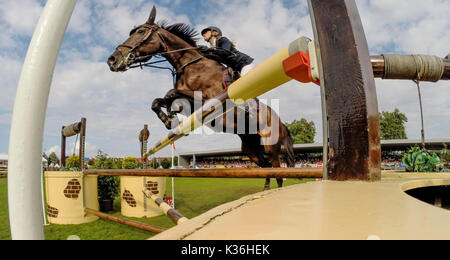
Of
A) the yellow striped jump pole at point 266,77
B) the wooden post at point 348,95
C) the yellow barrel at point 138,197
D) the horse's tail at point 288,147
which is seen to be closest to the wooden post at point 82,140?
the yellow barrel at point 138,197

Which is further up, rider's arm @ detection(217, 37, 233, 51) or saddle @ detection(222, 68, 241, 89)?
rider's arm @ detection(217, 37, 233, 51)

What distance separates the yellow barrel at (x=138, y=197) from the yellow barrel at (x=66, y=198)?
1.72 ft

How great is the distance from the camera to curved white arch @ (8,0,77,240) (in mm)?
372

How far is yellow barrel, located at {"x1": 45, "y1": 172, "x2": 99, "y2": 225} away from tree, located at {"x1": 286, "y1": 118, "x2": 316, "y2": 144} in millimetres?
22199

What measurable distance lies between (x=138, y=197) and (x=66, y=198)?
0.92 meters

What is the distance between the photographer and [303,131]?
80.5 feet

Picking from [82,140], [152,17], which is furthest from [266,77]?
[82,140]

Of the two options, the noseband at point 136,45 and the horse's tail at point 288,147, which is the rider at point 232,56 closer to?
the noseband at point 136,45

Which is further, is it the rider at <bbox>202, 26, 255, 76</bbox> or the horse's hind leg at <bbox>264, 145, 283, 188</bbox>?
the horse's hind leg at <bbox>264, 145, 283, 188</bbox>

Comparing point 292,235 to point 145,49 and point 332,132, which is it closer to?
point 332,132

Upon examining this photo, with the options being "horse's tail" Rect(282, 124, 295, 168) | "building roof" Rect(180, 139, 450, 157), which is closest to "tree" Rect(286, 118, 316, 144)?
"building roof" Rect(180, 139, 450, 157)

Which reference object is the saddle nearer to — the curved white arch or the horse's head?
the horse's head
